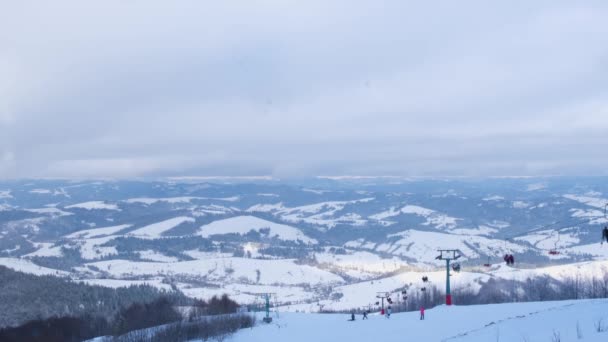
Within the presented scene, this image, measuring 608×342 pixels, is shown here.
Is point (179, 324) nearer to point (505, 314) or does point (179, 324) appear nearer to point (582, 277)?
point (505, 314)

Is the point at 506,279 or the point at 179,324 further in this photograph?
the point at 506,279

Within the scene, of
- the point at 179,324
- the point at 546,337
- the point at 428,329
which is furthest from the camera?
the point at 179,324

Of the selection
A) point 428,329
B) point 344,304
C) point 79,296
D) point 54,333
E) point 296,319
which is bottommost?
point 344,304

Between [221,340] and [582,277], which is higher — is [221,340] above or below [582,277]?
above

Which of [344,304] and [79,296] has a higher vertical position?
[79,296]

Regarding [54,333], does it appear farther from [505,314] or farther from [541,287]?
[541,287]

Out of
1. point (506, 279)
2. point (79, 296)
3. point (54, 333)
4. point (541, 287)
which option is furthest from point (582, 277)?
point (54, 333)

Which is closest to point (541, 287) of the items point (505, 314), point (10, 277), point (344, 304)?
point (344, 304)

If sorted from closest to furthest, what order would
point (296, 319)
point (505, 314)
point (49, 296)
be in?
1. point (505, 314)
2. point (296, 319)
3. point (49, 296)
